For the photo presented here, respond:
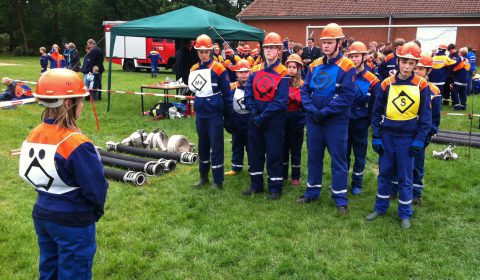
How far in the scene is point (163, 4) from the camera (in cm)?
4878

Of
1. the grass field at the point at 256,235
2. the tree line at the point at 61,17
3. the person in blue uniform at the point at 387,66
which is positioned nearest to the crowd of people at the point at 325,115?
the grass field at the point at 256,235

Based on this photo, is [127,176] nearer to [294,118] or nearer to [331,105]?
[294,118]

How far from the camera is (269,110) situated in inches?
229

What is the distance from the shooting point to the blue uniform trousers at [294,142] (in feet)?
A: 21.7

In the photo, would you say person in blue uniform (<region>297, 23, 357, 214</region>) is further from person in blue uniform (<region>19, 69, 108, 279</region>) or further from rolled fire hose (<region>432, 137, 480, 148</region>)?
rolled fire hose (<region>432, 137, 480, 148</region>)

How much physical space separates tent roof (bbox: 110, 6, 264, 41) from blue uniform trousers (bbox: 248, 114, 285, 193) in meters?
5.93

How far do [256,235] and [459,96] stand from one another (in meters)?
11.3

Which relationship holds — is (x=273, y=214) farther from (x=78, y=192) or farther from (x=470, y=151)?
→ (x=470, y=151)

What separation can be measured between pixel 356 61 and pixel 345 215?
2.25m

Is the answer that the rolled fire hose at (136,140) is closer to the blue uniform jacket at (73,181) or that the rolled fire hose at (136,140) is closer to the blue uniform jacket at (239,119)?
the blue uniform jacket at (239,119)

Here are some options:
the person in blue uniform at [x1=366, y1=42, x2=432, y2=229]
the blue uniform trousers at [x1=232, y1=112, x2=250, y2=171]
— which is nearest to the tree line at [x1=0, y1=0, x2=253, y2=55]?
the blue uniform trousers at [x1=232, y1=112, x2=250, y2=171]

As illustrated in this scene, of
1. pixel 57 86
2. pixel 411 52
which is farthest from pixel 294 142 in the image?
pixel 57 86

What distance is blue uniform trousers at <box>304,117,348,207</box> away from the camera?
18.3ft

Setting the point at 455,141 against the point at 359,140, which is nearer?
the point at 359,140
